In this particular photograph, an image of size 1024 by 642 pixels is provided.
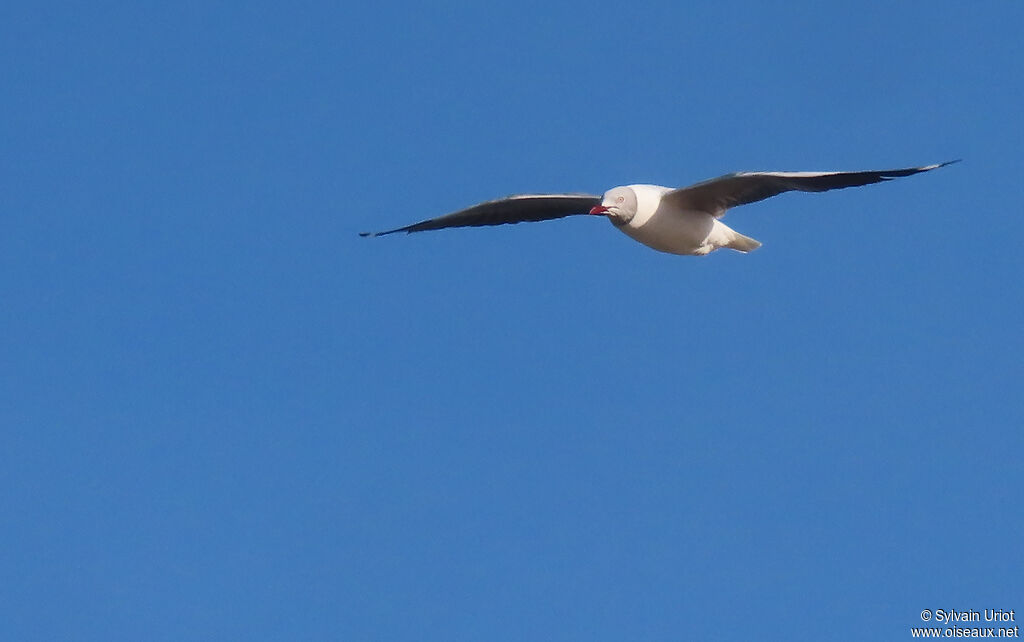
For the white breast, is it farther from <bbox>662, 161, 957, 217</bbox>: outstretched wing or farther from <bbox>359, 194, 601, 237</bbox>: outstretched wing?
<bbox>359, 194, 601, 237</bbox>: outstretched wing

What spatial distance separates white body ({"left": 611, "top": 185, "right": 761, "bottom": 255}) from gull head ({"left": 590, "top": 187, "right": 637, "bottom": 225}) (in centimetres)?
5

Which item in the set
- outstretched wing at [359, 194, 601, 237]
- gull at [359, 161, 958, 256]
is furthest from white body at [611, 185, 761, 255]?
outstretched wing at [359, 194, 601, 237]

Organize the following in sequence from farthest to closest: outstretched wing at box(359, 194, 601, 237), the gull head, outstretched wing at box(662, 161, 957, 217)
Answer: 1. outstretched wing at box(359, 194, 601, 237)
2. the gull head
3. outstretched wing at box(662, 161, 957, 217)

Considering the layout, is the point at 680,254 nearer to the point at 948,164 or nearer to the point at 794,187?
the point at 794,187

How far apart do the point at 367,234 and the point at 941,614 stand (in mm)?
Answer: 8020

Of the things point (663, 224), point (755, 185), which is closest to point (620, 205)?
point (663, 224)

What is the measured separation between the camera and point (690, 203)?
14383 mm

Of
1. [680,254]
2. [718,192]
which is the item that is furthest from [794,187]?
[680,254]

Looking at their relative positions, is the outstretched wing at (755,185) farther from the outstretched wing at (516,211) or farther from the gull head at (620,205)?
the outstretched wing at (516,211)

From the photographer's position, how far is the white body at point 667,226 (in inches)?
568

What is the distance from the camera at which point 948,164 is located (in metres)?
12.0

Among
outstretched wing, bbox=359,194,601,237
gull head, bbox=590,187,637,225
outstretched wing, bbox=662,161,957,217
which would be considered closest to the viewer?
outstretched wing, bbox=662,161,957,217

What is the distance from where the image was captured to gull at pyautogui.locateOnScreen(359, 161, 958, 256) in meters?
13.3

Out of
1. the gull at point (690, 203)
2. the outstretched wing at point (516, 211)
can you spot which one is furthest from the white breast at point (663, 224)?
the outstretched wing at point (516, 211)
